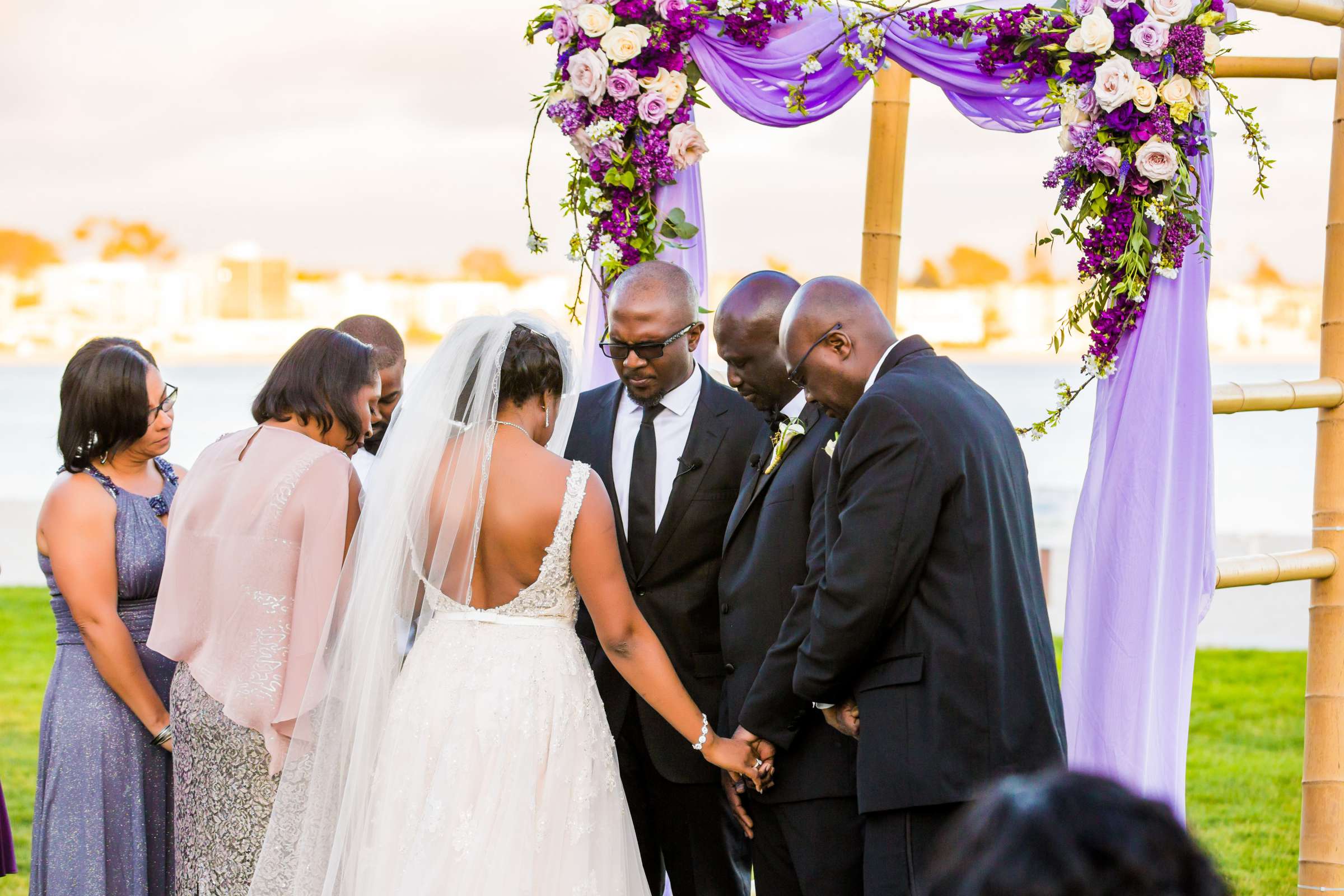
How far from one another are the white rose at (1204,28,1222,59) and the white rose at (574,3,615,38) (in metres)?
2.09

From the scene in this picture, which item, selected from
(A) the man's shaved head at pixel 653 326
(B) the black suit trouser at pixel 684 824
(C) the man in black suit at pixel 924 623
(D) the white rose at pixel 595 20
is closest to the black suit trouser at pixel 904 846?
(C) the man in black suit at pixel 924 623

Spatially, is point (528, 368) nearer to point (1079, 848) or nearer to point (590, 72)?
point (590, 72)

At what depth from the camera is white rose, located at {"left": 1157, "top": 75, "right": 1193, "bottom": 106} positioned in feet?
14.2

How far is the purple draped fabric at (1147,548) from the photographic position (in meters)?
4.52

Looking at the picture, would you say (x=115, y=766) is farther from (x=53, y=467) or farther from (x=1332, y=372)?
(x=53, y=467)

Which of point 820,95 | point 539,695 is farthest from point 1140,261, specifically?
point 539,695

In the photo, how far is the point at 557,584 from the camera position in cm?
340

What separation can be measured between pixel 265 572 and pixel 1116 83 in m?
3.15

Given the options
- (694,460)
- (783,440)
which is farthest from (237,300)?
(783,440)

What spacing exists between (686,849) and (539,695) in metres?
0.97

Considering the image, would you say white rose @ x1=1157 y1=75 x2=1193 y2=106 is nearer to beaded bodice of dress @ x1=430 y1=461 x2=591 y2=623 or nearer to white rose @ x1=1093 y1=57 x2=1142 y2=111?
white rose @ x1=1093 y1=57 x2=1142 y2=111

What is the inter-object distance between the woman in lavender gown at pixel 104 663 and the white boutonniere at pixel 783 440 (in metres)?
1.99

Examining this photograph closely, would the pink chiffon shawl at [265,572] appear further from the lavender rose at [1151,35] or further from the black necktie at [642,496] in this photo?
the lavender rose at [1151,35]

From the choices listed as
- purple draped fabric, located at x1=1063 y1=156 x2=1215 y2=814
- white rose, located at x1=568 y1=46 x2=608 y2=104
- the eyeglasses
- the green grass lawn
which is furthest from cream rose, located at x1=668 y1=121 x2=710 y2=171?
the green grass lawn
